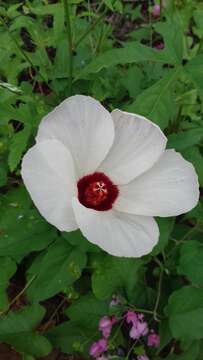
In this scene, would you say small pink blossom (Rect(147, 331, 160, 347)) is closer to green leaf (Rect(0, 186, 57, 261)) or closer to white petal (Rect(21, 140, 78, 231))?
green leaf (Rect(0, 186, 57, 261))

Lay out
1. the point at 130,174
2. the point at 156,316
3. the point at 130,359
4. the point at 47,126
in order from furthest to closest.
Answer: the point at 130,359, the point at 156,316, the point at 130,174, the point at 47,126

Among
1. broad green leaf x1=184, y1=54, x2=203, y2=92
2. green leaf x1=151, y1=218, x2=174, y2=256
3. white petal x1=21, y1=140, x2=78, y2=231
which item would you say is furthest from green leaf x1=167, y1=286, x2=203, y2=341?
broad green leaf x1=184, y1=54, x2=203, y2=92

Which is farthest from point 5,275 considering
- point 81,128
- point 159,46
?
point 159,46

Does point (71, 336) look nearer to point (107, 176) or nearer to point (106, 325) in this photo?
point (106, 325)

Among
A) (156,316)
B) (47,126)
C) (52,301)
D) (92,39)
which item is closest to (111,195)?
(47,126)

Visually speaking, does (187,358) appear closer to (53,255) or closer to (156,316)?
(156,316)

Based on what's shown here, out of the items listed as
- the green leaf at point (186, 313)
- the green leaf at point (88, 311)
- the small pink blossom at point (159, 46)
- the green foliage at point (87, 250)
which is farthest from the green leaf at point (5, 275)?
the small pink blossom at point (159, 46)
